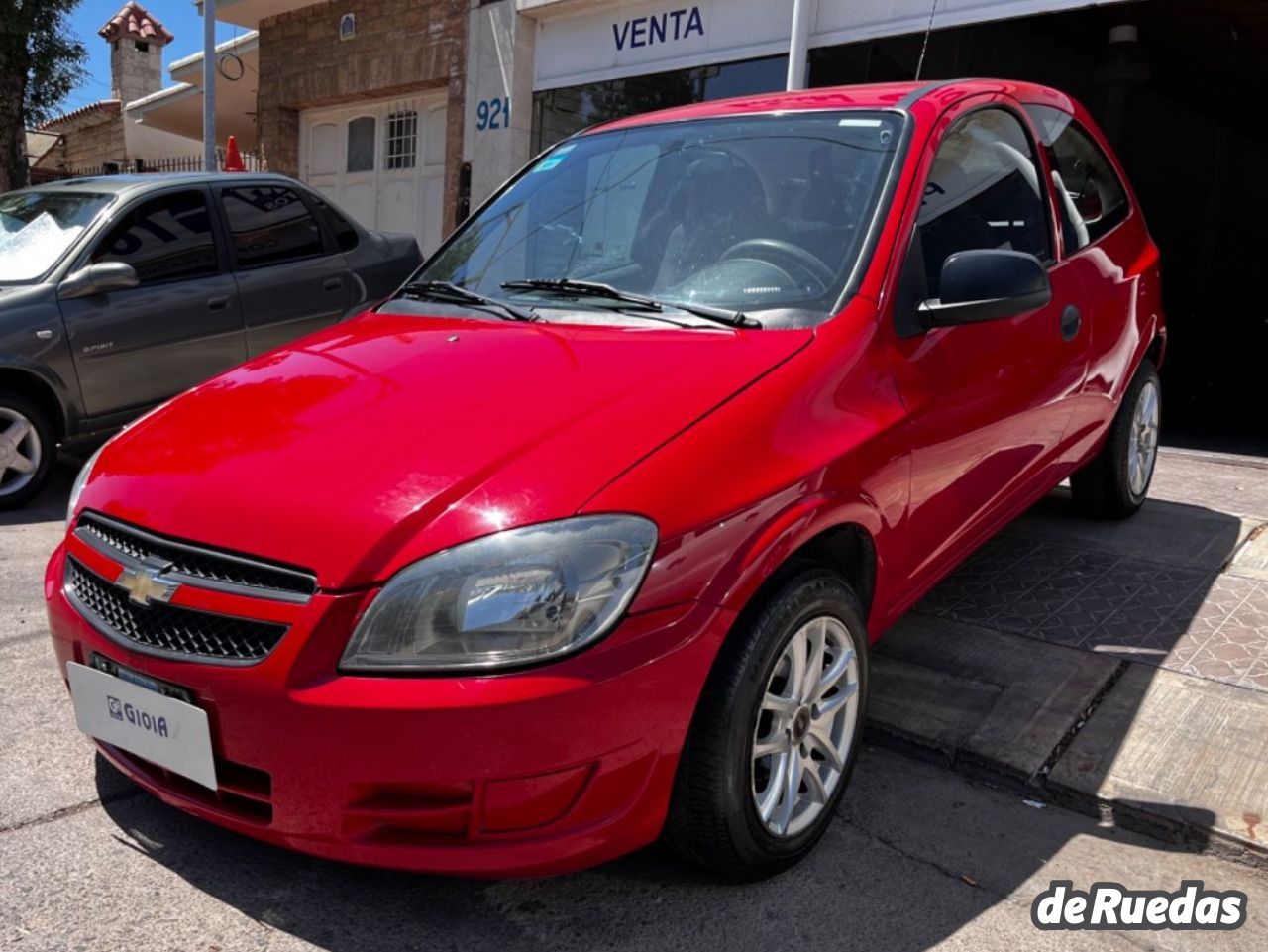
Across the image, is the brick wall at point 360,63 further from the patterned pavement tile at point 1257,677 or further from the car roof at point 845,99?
the patterned pavement tile at point 1257,677

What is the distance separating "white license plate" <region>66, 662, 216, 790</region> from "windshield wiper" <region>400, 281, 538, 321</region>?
4.23 ft

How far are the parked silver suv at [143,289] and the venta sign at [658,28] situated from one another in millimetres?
5313

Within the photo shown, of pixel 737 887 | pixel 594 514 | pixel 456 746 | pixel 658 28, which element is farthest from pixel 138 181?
pixel 658 28

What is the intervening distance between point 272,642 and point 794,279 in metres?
1.57

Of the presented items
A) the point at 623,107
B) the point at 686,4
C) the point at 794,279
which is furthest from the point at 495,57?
the point at 794,279

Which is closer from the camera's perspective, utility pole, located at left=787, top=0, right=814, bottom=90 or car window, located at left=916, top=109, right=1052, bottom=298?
car window, located at left=916, top=109, right=1052, bottom=298

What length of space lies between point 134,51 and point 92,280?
2688 centimetres

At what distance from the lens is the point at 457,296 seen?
317 cm

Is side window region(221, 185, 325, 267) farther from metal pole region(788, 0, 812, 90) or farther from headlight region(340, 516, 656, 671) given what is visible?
headlight region(340, 516, 656, 671)

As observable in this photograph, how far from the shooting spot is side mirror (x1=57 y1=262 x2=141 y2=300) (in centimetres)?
542

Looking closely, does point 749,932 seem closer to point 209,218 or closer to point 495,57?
point 209,218

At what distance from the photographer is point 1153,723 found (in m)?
3.12

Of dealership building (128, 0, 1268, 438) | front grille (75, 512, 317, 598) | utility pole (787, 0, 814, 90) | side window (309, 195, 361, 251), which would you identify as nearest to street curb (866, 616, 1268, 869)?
front grille (75, 512, 317, 598)

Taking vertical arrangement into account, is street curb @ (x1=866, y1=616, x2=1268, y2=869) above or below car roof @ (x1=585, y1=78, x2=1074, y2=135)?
below
